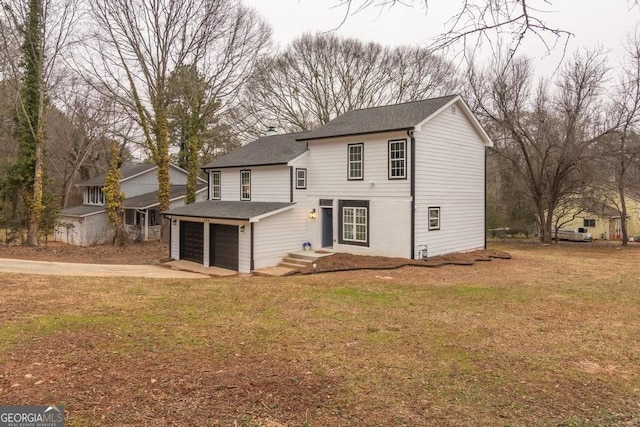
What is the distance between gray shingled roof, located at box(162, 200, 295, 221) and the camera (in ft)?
55.2

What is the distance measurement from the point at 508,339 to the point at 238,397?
15.3 feet

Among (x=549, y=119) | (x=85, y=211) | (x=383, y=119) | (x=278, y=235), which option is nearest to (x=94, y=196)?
(x=85, y=211)

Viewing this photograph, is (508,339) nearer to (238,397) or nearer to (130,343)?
(238,397)

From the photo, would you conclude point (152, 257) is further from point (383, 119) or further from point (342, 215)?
point (383, 119)

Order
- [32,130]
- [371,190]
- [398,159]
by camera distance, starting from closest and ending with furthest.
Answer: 1. [398,159]
2. [371,190]
3. [32,130]

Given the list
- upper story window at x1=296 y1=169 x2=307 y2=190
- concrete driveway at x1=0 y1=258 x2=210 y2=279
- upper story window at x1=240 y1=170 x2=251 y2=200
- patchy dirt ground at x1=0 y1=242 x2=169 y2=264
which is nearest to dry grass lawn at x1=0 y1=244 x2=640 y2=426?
concrete driveway at x1=0 y1=258 x2=210 y2=279

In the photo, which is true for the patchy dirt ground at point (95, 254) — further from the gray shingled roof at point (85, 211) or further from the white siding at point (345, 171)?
the white siding at point (345, 171)

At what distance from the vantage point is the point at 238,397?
176 inches

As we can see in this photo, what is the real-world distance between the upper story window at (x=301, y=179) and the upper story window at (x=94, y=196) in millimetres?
19911

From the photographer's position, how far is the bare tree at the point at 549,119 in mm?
23641

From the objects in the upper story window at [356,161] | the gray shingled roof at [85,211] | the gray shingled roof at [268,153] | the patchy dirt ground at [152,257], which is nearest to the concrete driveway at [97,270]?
the patchy dirt ground at [152,257]

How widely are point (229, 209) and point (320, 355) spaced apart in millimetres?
13589

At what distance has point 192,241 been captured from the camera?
64.0 feet

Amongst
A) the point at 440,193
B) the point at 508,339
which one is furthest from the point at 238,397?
the point at 440,193
